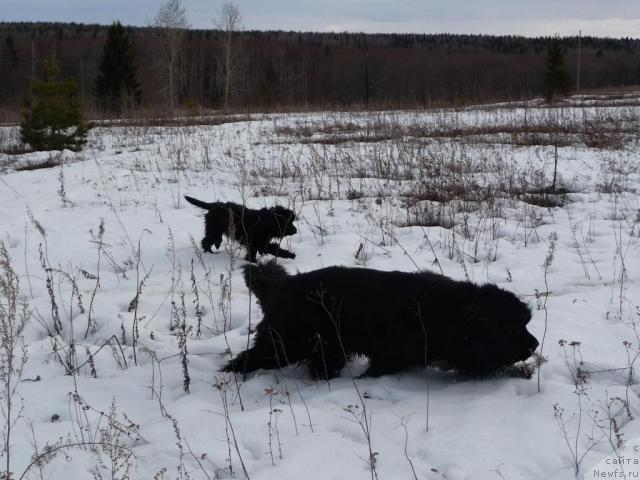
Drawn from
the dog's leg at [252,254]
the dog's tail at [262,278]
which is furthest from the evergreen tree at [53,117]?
the dog's tail at [262,278]

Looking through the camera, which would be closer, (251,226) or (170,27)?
(251,226)

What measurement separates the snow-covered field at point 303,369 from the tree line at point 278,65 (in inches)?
1668

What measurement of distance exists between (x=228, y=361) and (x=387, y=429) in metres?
1.36

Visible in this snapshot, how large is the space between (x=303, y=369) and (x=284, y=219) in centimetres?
314

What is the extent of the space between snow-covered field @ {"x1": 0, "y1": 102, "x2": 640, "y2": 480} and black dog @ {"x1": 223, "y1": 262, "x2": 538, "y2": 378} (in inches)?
5.0

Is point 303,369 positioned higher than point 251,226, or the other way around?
point 251,226

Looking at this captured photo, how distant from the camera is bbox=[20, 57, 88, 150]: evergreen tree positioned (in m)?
13.4

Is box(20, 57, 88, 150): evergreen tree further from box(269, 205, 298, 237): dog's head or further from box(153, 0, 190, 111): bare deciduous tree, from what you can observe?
box(153, 0, 190, 111): bare deciduous tree

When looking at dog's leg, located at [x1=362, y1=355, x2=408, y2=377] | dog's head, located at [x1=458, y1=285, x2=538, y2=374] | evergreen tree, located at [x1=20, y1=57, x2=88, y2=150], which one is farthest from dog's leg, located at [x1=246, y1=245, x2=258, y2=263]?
evergreen tree, located at [x1=20, y1=57, x2=88, y2=150]

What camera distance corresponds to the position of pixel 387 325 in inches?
134

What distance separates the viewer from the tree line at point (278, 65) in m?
56.2

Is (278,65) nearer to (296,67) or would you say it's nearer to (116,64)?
(296,67)

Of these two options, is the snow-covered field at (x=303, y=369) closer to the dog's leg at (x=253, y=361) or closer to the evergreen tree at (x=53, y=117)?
the dog's leg at (x=253, y=361)

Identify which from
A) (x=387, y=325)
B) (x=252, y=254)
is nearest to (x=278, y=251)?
(x=252, y=254)
